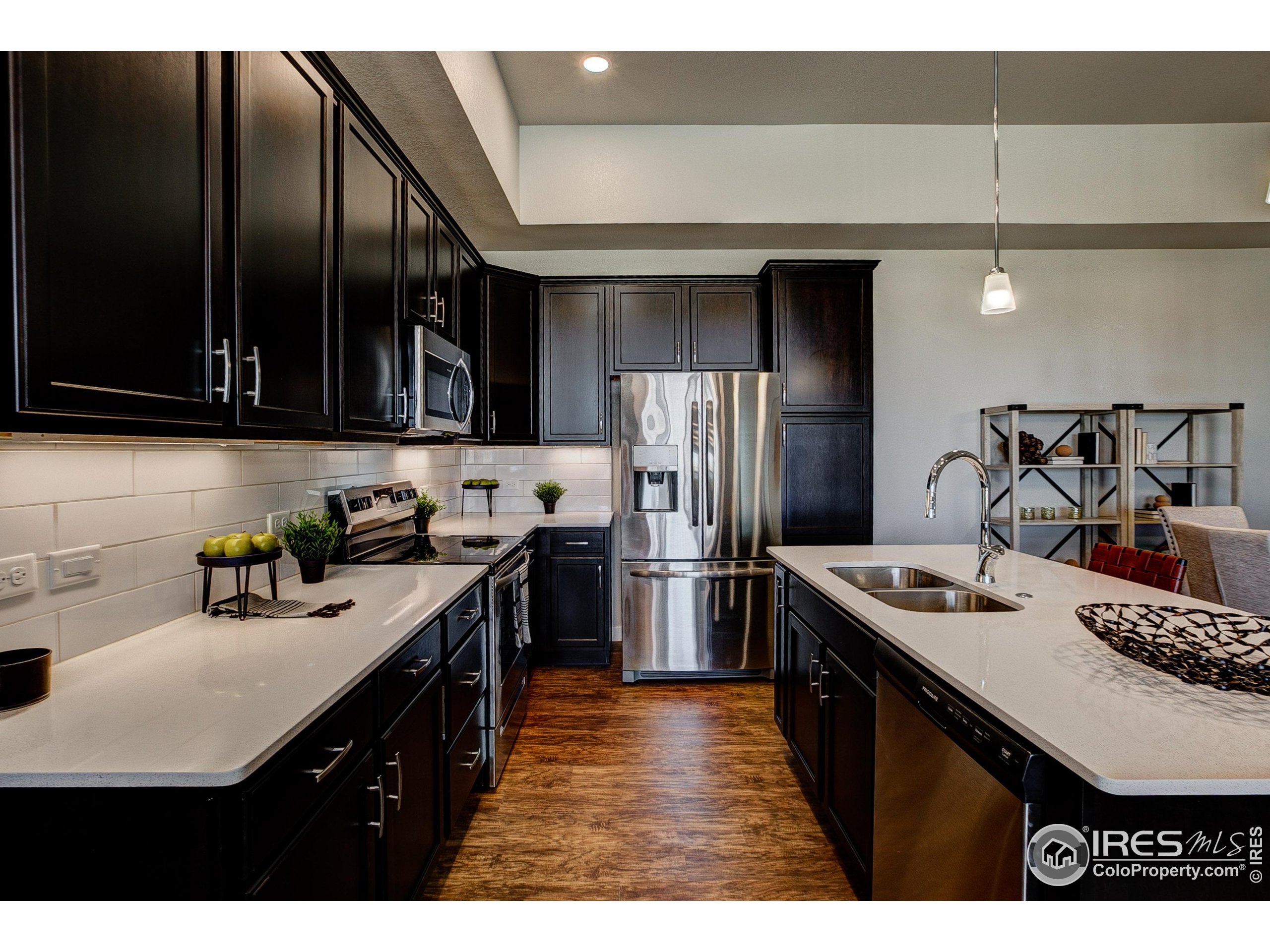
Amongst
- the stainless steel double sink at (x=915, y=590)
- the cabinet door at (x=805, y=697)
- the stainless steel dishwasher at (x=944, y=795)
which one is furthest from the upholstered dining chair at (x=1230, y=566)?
the stainless steel dishwasher at (x=944, y=795)

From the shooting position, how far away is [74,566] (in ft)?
4.28

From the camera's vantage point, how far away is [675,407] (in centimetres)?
355

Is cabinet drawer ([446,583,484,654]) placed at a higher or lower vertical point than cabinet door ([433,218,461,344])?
lower

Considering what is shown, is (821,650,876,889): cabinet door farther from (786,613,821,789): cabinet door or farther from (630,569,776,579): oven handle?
(630,569,776,579): oven handle

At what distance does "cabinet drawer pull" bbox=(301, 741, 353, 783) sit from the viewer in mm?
1107

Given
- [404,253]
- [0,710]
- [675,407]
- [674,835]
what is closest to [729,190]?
[675,407]

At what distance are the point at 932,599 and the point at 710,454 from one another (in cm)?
163

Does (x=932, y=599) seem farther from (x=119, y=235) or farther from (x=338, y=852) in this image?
(x=119, y=235)

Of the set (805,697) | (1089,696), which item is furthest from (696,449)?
(1089,696)

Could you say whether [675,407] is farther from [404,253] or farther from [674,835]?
[674,835]

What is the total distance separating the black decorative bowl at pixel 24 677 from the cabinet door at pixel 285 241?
21.6 inches

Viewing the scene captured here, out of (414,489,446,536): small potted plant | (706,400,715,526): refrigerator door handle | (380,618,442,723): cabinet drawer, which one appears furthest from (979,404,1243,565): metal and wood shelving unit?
(380,618,442,723): cabinet drawer

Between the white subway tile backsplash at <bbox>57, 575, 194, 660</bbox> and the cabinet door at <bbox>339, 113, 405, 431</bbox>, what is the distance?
24.1 inches
